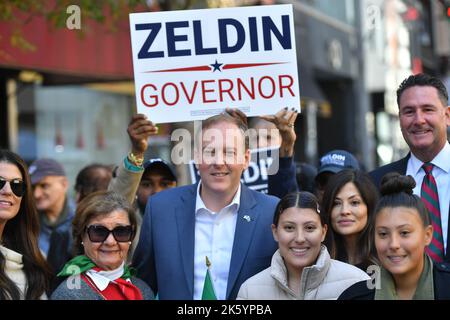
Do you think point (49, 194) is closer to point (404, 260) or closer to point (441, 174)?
point (441, 174)

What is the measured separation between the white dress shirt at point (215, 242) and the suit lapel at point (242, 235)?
4 cm

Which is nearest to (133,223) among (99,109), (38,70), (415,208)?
(415,208)

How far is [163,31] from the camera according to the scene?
18.7 ft

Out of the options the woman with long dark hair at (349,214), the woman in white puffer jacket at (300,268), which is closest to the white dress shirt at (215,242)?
the woman in white puffer jacket at (300,268)

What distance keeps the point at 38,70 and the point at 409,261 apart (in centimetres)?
1082

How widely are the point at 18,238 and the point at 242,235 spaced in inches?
50.6

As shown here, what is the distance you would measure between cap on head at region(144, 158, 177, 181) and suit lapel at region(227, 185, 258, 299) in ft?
5.49

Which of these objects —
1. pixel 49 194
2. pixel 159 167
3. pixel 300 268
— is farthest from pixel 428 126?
pixel 49 194

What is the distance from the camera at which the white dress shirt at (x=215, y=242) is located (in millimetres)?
5281

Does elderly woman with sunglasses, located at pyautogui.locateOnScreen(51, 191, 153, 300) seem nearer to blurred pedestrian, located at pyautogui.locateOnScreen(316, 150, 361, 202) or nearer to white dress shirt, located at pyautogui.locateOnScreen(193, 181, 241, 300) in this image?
white dress shirt, located at pyautogui.locateOnScreen(193, 181, 241, 300)

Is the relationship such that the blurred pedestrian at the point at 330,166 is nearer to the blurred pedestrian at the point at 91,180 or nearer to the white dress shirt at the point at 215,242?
the white dress shirt at the point at 215,242

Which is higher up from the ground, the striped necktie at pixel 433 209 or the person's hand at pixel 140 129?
the person's hand at pixel 140 129
